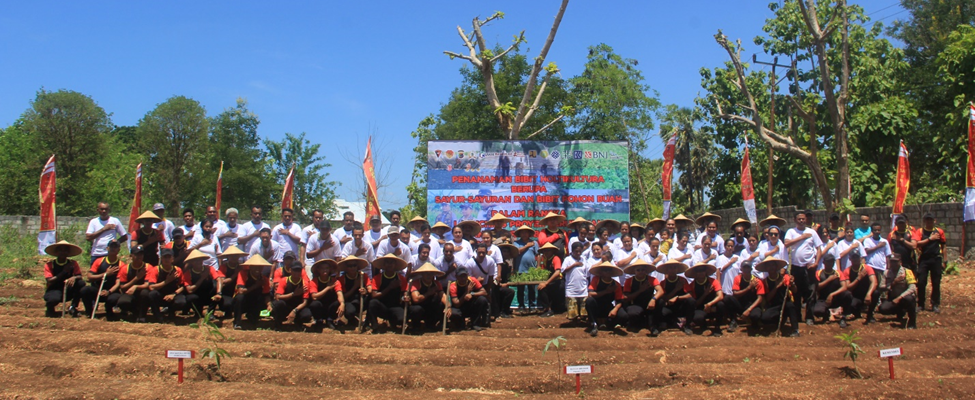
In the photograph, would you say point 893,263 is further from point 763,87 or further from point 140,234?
point 763,87

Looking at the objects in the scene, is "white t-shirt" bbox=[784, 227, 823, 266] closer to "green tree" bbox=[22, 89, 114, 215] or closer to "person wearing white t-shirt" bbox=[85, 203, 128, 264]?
"person wearing white t-shirt" bbox=[85, 203, 128, 264]

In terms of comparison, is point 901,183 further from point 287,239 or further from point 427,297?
point 287,239

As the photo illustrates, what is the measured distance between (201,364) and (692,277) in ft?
21.8

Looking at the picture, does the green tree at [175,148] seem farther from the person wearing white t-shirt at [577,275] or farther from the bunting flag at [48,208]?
the person wearing white t-shirt at [577,275]

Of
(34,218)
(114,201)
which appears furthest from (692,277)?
(114,201)

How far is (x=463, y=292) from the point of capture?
35.5ft

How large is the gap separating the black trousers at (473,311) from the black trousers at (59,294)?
5.59 meters

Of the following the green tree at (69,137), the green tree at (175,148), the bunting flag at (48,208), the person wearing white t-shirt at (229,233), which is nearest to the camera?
the person wearing white t-shirt at (229,233)

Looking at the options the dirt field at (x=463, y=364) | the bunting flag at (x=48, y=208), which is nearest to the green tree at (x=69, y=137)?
the bunting flag at (x=48, y=208)

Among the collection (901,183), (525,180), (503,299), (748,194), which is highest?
(525,180)

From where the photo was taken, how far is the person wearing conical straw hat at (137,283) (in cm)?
1073

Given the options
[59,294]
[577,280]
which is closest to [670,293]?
[577,280]

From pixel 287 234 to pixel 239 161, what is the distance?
96.1ft

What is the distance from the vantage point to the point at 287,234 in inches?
466
